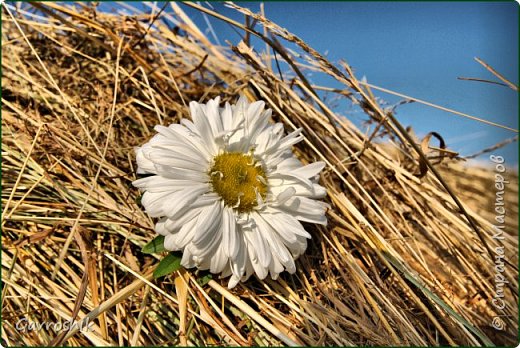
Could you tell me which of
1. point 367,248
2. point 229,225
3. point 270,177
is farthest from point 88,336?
point 367,248

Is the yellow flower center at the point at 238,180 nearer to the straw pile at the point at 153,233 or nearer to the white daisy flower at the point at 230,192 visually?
the white daisy flower at the point at 230,192

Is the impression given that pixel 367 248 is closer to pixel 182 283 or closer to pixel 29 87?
pixel 182 283

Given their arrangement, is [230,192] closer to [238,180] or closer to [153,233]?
[238,180]

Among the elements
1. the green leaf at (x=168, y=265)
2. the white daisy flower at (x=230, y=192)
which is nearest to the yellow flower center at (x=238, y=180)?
the white daisy flower at (x=230, y=192)

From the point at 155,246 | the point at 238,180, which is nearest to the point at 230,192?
the point at 238,180

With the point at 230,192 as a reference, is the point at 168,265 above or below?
below

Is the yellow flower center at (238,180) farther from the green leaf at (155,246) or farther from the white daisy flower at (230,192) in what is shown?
the green leaf at (155,246)

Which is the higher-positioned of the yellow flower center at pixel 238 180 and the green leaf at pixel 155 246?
the yellow flower center at pixel 238 180
